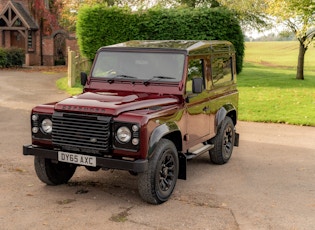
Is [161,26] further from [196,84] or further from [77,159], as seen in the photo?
[77,159]

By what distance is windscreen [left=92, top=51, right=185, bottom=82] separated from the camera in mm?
7133

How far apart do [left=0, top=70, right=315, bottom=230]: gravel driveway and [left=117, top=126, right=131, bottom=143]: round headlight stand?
2.99 feet

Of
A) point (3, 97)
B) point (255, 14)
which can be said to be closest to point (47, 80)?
point (3, 97)

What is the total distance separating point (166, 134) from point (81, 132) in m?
1.13

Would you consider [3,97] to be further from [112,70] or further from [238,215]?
[238,215]

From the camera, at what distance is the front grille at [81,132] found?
5953mm

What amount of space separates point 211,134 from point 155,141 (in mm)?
2220

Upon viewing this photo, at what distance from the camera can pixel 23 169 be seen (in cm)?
792

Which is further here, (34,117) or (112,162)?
(34,117)

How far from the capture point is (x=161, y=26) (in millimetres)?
22953

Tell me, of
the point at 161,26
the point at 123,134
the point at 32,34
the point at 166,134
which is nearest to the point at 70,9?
the point at 32,34

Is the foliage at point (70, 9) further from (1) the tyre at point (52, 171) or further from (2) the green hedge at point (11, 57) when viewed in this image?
(1) the tyre at point (52, 171)

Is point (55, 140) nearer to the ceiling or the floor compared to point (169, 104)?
nearer to the floor

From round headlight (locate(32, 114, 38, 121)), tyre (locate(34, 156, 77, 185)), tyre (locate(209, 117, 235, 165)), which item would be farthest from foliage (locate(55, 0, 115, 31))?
round headlight (locate(32, 114, 38, 121))
